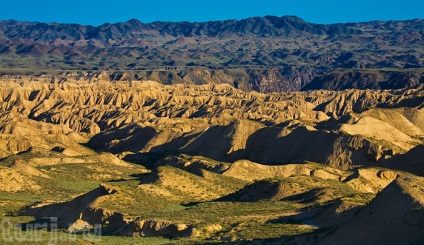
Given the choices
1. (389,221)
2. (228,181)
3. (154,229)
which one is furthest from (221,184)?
(389,221)

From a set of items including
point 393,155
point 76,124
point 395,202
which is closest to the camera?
point 395,202

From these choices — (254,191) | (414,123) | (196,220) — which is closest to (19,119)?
(414,123)

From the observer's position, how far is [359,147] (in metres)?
111

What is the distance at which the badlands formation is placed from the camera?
166 ft

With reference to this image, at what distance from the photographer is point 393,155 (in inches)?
4242

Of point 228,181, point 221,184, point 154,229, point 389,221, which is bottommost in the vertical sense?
point 154,229

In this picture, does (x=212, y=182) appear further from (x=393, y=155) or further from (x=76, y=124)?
(x=76, y=124)

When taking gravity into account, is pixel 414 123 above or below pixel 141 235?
above

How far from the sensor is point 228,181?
91500 millimetres

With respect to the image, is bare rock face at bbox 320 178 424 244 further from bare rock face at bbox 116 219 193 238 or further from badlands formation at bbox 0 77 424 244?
bare rock face at bbox 116 219 193 238

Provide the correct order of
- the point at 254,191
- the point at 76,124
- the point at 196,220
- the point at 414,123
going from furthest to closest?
1. the point at 76,124
2. the point at 414,123
3. the point at 254,191
4. the point at 196,220

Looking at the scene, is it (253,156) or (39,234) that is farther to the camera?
(253,156)

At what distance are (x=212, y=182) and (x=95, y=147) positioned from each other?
75.6 meters

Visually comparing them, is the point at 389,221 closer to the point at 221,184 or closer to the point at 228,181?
the point at 221,184
